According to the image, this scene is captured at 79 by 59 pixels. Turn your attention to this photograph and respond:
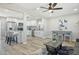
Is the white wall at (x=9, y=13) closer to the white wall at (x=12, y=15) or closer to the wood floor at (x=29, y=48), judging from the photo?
the white wall at (x=12, y=15)

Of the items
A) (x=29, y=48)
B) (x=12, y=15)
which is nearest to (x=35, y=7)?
(x=12, y=15)

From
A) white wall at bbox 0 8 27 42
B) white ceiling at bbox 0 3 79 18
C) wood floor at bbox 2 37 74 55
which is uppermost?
white ceiling at bbox 0 3 79 18

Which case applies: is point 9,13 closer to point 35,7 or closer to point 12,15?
point 12,15

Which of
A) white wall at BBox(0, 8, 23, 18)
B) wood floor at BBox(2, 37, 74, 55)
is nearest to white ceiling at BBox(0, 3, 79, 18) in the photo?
white wall at BBox(0, 8, 23, 18)

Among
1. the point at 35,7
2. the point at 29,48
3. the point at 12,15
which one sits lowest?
the point at 29,48

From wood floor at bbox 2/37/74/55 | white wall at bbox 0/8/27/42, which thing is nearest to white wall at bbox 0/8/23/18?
white wall at bbox 0/8/27/42

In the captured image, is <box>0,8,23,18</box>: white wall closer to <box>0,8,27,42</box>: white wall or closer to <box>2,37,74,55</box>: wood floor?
<box>0,8,27,42</box>: white wall

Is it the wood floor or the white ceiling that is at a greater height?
the white ceiling

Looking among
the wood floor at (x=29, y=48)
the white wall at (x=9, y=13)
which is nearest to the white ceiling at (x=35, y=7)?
the white wall at (x=9, y=13)

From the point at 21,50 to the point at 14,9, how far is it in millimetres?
888

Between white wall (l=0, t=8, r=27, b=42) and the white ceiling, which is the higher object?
the white ceiling

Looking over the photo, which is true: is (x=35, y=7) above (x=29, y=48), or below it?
above

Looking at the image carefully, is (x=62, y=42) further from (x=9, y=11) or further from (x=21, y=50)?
(x=9, y=11)

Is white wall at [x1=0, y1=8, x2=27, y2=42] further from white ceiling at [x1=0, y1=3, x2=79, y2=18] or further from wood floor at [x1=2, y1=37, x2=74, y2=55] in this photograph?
wood floor at [x1=2, y1=37, x2=74, y2=55]
